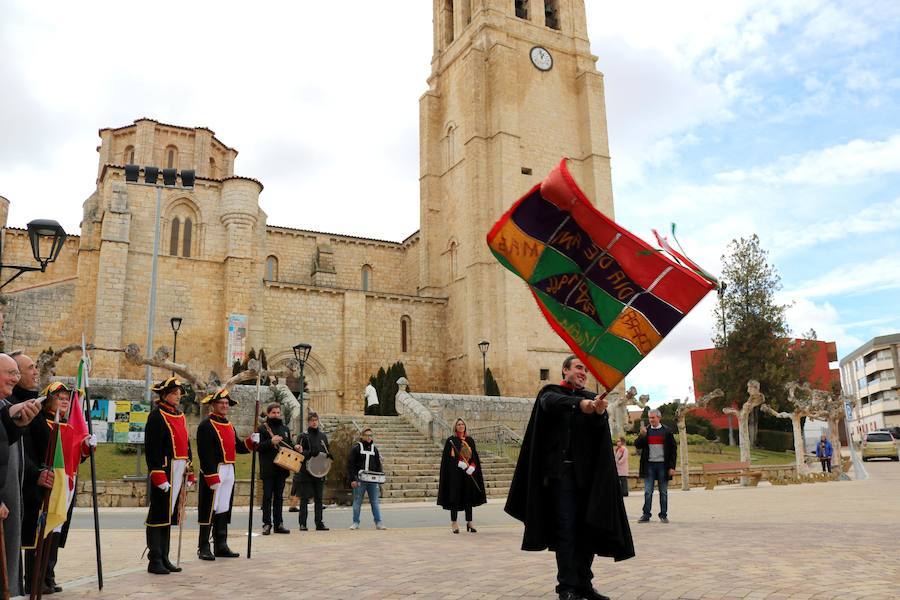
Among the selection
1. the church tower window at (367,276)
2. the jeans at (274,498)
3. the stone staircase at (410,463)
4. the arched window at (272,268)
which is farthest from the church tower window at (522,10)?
the jeans at (274,498)

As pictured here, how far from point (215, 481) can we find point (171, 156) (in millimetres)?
38823

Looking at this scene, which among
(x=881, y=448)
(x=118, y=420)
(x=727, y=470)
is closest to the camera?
(x=118, y=420)

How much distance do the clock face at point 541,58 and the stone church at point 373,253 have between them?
12 centimetres

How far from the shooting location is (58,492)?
17.5 feet

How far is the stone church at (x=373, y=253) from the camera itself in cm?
3131

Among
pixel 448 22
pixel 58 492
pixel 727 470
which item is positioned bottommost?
pixel 727 470

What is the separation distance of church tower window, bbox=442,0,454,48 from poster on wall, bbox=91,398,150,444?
29.8m

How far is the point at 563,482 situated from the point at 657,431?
6779mm

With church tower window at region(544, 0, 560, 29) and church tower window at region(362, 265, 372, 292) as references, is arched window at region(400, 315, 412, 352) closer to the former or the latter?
church tower window at region(362, 265, 372, 292)

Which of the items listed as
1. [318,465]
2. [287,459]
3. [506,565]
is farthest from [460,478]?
[506,565]

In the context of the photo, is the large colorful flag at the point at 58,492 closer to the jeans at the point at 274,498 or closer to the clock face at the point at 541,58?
the jeans at the point at 274,498

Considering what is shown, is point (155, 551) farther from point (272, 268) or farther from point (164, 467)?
point (272, 268)

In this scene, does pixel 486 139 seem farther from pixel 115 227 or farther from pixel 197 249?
pixel 115 227

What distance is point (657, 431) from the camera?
11516mm
